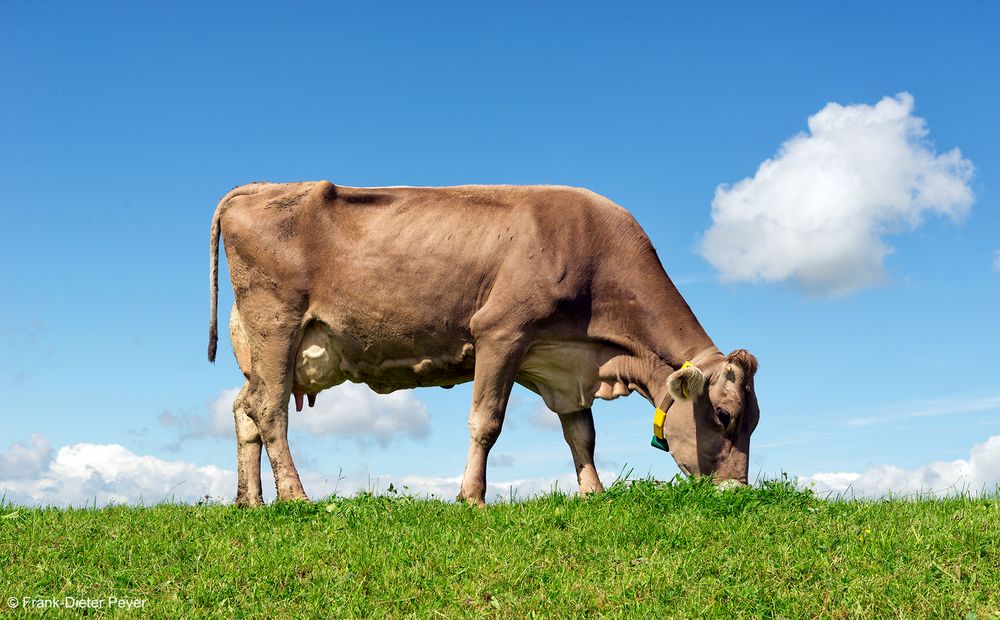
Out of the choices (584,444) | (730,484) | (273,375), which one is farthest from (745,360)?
(273,375)

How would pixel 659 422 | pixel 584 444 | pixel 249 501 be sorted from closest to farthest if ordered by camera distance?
pixel 659 422
pixel 584 444
pixel 249 501

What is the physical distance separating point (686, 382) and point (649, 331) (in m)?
0.89

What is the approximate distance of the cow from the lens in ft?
39.7

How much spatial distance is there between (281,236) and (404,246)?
1677 mm

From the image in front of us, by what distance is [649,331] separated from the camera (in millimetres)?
12523

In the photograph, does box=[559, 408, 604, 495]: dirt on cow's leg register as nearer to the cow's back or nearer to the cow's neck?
the cow's neck

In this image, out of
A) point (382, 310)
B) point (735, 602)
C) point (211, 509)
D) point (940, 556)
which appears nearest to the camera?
point (735, 602)

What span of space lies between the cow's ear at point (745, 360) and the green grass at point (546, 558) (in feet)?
5.50

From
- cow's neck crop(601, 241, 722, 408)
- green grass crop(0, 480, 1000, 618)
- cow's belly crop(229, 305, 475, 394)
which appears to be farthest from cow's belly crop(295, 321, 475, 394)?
green grass crop(0, 480, 1000, 618)

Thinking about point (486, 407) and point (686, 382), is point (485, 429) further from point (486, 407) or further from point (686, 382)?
point (686, 382)

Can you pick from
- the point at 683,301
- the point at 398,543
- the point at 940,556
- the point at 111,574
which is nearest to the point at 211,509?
the point at 111,574

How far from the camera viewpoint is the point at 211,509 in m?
11.7

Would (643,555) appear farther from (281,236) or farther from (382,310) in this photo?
(281,236)

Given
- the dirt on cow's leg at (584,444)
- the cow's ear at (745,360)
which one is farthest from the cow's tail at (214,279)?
the cow's ear at (745,360)
